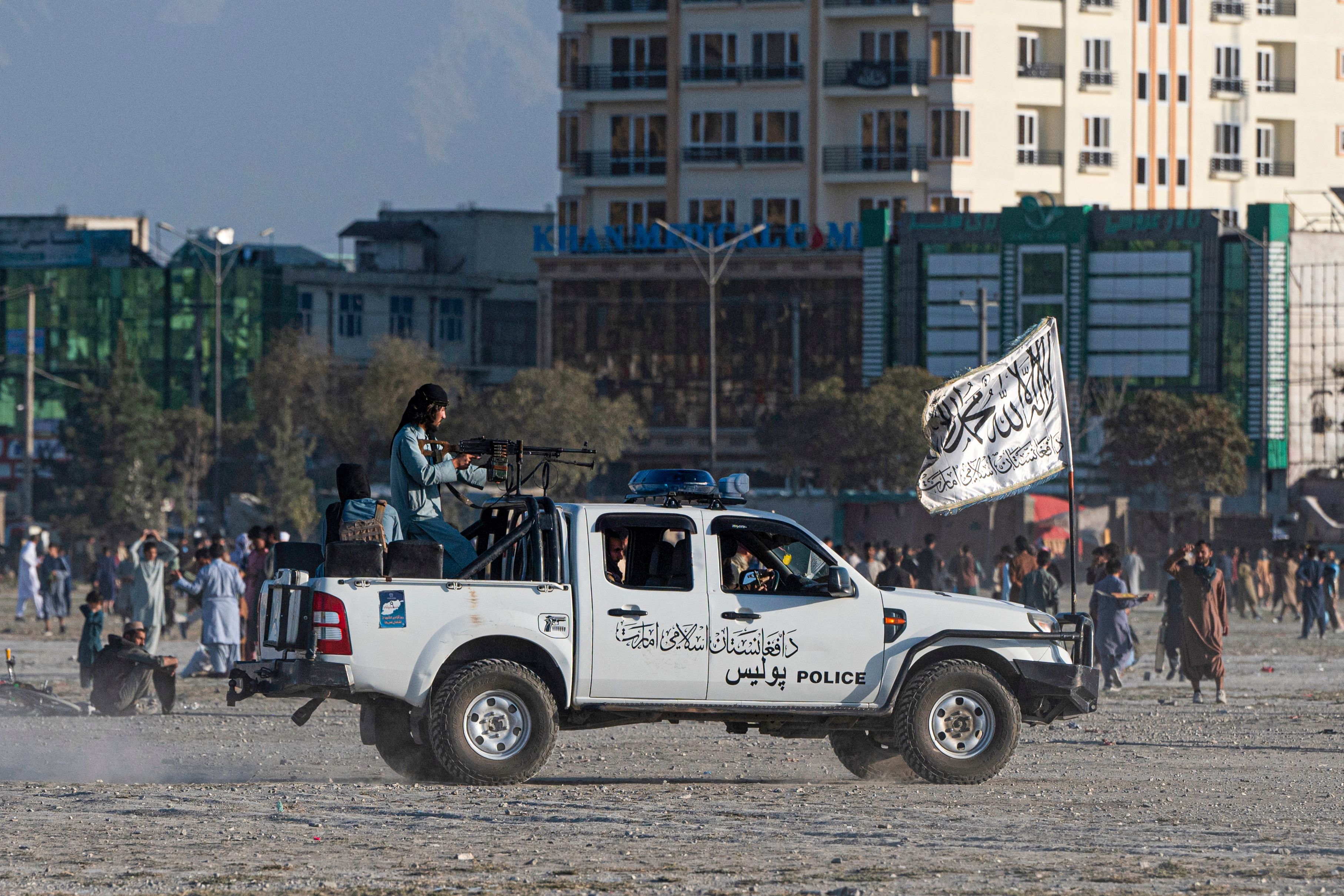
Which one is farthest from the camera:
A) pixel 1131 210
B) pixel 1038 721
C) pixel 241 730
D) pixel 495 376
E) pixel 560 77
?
pixel 495 376

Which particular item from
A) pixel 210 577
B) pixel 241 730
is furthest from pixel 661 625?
pixel 210 577

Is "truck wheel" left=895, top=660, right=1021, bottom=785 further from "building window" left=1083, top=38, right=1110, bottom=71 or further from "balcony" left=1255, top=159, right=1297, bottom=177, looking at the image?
"balcony" left=1255, top=159, right=1297, bottom=177

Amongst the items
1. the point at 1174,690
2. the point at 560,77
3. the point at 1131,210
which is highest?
the point at 560,77

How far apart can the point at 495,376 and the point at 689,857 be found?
276ft

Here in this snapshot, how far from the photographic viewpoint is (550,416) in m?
68.8

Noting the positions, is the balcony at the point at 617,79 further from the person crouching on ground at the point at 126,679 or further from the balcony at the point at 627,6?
the person crouching on ground at the point at 126,679

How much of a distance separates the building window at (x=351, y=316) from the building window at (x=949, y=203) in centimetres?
2745

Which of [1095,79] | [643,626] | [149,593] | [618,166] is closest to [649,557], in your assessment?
[643,626]

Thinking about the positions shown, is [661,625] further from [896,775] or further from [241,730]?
[241,730]

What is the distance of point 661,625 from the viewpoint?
12570 mm

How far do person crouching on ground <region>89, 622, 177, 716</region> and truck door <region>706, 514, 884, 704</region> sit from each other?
24.2ft

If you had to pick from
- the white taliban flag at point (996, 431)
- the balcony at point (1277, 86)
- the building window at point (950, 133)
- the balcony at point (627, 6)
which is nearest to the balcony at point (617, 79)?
the balcony at point (627, 6)

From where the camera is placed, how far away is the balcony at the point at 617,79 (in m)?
81.8

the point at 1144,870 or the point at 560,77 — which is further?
the point at 560,77
